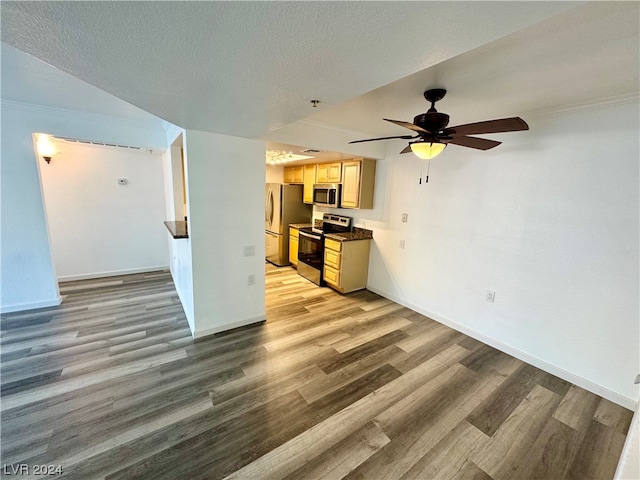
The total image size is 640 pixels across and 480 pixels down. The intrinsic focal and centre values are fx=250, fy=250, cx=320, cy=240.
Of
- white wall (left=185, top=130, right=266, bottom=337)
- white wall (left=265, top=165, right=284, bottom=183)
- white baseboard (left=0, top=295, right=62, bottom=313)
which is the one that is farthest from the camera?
white wall (left=265, top=165, right=284, bottom=183)

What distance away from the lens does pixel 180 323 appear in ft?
10.4

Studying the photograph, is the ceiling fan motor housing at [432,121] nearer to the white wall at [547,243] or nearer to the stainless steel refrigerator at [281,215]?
the white wall at [547,243]

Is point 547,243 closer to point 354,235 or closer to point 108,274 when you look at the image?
point 354,235

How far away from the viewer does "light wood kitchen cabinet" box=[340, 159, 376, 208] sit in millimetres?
4051

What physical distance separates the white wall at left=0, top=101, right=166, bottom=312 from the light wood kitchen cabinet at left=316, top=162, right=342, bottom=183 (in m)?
2.96

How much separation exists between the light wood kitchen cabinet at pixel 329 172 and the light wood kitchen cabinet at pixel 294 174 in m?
0.57

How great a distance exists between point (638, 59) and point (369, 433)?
9.90ft

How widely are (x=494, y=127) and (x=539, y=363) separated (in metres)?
2.49

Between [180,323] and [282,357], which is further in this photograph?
[180,323]

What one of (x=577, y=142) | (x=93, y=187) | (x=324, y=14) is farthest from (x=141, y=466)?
(x=93, y=187)

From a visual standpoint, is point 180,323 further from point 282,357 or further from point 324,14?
point 324,14

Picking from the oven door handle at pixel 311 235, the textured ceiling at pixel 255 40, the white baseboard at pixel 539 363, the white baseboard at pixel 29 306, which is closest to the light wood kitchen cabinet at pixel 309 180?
the oven door handle at pixel 311 235

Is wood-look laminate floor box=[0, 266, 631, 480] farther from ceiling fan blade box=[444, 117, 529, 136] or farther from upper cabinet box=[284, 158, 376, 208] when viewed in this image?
ceiling fan blade box=[444, 117, 529, 136]

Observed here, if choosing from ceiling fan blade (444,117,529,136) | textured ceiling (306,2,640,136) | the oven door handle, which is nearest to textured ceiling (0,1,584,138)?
textured ceiling (306,2,640,136)
